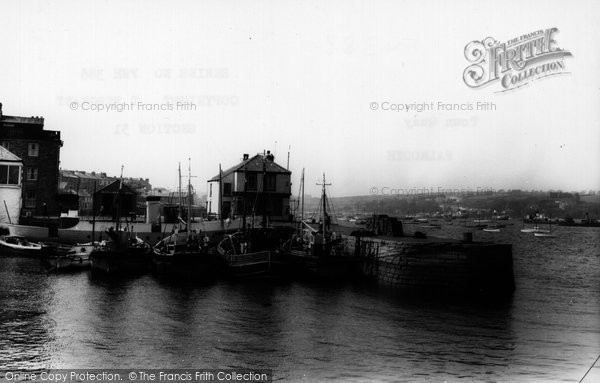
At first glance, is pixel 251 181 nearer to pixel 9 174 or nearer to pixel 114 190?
pixel 114 190

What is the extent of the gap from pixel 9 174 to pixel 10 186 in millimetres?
1352

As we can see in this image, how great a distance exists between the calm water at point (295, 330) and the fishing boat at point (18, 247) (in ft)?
37.2

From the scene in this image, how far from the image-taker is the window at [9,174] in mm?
59062

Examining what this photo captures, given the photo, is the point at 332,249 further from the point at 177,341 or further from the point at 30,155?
the point at 30,155

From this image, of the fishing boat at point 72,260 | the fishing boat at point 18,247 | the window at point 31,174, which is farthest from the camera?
the window at point 31,174

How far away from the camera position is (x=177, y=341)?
22234mm

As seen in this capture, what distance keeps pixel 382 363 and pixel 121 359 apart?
979 cm

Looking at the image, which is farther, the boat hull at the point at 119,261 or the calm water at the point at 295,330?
the boat hull at the point at 119,261

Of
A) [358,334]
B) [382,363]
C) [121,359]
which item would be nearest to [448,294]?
[358,334]

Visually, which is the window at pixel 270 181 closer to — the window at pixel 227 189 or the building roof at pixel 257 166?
the building roof at pixel 257 166

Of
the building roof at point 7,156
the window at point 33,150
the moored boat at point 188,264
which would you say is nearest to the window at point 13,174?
the building roof at point 7,156

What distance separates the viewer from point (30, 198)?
63812mm

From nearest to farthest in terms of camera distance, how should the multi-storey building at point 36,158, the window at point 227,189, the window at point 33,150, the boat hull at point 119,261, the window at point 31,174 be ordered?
the boat hull at point 119,261 < the multi-storey building at point 36,158 < the window at point 31,174 < the window at point 33,150 < the window at point 227,189

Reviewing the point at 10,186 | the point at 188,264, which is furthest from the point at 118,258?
the point at 10,186
